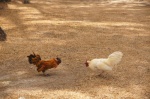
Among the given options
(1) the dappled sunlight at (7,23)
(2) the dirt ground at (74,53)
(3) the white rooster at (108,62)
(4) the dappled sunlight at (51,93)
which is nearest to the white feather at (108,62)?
(3) the white rooster at (108,62)

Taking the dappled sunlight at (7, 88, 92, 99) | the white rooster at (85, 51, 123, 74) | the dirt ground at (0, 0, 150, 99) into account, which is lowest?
the dirt ground at (0, 0, 150, 99)

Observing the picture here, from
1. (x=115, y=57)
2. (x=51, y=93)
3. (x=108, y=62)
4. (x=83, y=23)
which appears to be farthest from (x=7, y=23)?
(x=51, y=93)

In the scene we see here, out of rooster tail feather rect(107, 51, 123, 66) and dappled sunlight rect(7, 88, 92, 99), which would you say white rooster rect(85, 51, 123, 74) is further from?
dappled sunlight rect(7, 88, 92, 99)

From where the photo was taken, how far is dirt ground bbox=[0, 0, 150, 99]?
682 cm

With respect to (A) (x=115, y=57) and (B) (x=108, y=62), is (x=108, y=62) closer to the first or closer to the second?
(B) (x=108, y=62)

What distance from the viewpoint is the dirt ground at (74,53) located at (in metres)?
6.82

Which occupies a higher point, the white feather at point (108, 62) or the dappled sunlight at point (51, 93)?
the white feather at point (108, 62)

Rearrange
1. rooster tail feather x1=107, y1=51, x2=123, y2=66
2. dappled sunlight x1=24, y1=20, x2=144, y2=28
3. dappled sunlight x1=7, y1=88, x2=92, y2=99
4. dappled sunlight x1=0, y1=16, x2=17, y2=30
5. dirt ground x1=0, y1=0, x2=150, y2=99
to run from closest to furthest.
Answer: dappled sunlight x1=7, y1=88, x2=92, y2=99
dirt ground x1=0, y1=0, x2=150, y2=99
rooster tail feather x1=107, y1=51, x2=123, y2=66
dappled sunlight x1=0, y1=16, x2=17, y2=30
dappled sunlight x1=24, y1=20, x2=144, y2=28

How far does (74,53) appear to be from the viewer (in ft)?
32.5

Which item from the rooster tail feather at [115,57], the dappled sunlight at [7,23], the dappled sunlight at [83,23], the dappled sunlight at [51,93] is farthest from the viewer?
the dappled sunlight at [83,23]

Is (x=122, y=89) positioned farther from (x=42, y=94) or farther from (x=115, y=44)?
(x=115, y=44)

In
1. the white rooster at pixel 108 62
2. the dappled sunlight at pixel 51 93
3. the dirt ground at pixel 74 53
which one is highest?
the white rooster at pixel 108 62

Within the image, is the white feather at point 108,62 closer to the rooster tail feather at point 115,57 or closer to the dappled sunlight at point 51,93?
the rooster tail feather at point 115,57

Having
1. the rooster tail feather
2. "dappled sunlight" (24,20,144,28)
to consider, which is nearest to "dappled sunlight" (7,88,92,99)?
the rooster tail feather
